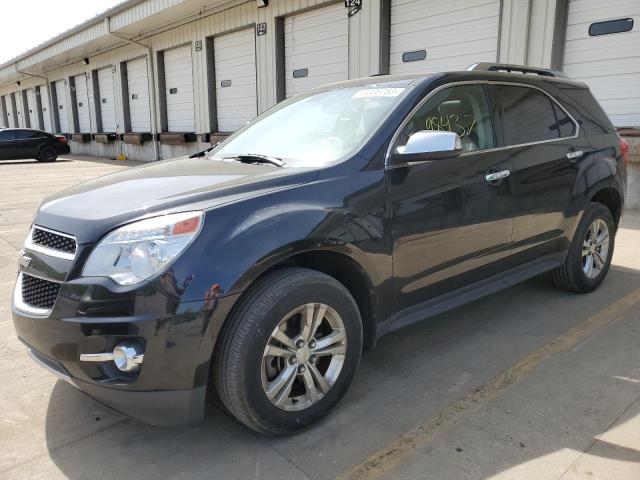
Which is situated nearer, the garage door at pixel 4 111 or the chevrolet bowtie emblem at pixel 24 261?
the chevrolet bowtie emblem at pixel 24 261

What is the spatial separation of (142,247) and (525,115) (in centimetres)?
285

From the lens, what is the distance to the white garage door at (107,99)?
22830mm

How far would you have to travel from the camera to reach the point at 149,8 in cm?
1584

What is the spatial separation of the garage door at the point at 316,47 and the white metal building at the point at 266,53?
3 cm

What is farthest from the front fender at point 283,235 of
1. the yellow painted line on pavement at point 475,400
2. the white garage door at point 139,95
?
the white garage door at point 139,95

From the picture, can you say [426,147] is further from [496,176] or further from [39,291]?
[39,291]

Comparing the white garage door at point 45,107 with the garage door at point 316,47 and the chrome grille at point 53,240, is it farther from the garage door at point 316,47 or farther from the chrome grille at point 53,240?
the chrome grille at point 53,240

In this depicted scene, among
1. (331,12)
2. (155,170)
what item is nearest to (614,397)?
(155,170)

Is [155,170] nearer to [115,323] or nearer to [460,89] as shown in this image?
[115,323]

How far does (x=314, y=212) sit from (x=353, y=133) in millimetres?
736

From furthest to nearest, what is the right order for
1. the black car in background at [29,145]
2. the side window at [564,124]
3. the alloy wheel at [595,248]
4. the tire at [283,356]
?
the black car in background at [29,145]
the alloy wheel at [595,248]
the side window at [564,124]
the tire at [283,356]

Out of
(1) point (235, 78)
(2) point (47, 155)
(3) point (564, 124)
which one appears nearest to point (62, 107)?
(2) point (47, 155)

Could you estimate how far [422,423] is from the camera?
8.64 ft

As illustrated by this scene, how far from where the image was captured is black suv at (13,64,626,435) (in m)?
2.12
